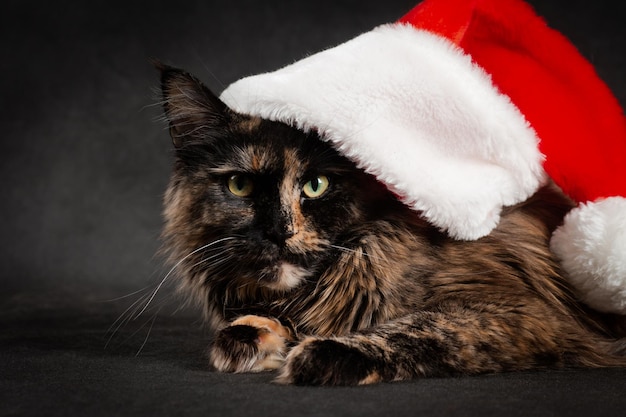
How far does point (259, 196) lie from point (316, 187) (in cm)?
15

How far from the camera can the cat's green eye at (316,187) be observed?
225 cm

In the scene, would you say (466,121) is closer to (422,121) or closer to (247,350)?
→ (422,121)

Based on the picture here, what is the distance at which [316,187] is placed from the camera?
2.26 meters

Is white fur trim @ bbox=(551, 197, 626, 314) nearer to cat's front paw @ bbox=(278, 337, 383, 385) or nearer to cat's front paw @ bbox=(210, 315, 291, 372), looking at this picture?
cat's front paw @ bbox=(278, 337, 383, 385)

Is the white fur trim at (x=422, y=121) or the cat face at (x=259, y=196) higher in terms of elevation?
the white fur trim at (x=422, y=121)

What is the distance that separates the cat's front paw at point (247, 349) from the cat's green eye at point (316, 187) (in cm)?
39

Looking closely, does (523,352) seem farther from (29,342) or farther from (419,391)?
(29,342)

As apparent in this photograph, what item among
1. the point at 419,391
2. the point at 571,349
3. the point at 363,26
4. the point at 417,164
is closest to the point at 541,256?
the point at 571,349

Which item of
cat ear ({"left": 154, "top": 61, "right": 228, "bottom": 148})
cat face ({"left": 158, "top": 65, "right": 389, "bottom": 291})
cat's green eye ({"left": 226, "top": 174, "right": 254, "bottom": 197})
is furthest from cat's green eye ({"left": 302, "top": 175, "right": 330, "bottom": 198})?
cat ear ({"left": 154, "top": 61, "right": 228, "bottom": 148})

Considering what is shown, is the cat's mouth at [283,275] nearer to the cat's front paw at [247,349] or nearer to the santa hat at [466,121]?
the cat's front paw at [247,349]

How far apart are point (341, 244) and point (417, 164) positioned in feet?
0.96

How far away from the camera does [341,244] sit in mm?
2287

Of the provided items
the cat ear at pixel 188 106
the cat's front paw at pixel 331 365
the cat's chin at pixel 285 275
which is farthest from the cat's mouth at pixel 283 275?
the cat ear at pixel 188 106

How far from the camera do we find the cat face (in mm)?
2209
